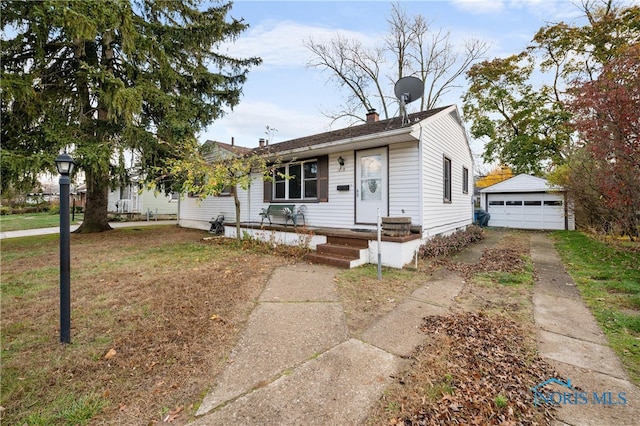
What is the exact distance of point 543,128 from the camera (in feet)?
60.8

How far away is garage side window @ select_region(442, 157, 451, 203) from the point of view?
9.04 metres

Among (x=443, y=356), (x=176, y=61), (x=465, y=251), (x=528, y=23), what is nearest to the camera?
(x=443, y=356)

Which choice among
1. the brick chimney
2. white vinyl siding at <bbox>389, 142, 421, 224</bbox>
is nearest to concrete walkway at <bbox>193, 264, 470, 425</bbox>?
white vinyl siding at <bbox>389, 142, 421, 224</bbox>

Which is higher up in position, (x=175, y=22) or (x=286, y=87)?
(x=175, y=22)

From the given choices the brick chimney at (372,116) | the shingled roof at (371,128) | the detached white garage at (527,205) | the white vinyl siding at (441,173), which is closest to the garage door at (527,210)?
the detached white garage at (527,205)

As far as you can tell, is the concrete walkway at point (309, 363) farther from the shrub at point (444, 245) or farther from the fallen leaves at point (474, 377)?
the shrub at point (444, 245)

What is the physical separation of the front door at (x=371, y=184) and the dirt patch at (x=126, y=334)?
298 centimetres


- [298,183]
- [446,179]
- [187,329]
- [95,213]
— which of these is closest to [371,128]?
[298,183]

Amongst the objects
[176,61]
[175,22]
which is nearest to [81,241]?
[176,61]

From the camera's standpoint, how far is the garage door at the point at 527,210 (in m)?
15.8

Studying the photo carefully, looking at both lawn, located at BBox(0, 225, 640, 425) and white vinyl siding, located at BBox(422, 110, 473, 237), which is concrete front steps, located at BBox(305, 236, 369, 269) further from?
white vinyl siding, located at BBox(422, 110, 473, 237)

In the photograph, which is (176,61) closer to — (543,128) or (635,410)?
(635,410)

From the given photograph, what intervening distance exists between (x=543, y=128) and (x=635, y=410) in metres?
21.7

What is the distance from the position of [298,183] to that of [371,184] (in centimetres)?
281
